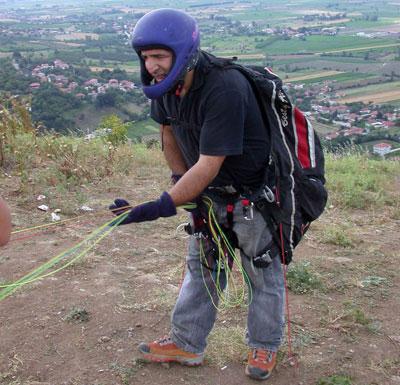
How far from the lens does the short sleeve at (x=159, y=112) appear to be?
2743 mm

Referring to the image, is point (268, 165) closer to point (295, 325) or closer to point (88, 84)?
point (295, 325)

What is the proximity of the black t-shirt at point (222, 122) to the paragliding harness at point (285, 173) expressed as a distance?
0.06 m

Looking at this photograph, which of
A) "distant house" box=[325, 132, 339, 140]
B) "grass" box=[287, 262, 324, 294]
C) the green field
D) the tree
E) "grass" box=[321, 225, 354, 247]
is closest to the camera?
"grass" box=[287, 262, 324, 294]

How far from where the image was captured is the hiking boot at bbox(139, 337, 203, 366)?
10.5 ft

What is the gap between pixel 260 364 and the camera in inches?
122

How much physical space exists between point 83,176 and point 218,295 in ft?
11.5

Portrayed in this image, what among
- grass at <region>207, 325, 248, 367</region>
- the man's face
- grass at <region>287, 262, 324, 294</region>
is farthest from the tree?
the man's face

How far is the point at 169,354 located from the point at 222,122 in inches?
60.9

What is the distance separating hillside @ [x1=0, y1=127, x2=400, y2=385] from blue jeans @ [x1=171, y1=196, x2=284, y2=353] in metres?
0.23

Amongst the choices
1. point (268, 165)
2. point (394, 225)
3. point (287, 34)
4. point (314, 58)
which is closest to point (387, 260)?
point (394, 225)

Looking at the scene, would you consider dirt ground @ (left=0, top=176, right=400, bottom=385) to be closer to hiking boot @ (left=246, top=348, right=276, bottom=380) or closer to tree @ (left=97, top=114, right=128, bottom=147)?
hiking boot @ (left=246, top=348, right=276, bottom=380)

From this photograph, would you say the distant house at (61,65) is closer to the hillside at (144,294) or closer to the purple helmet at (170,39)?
the hillside at (144,294)

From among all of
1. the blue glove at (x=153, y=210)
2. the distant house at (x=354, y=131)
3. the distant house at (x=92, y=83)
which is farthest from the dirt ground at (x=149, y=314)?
the distant house at (x=92, y=83)

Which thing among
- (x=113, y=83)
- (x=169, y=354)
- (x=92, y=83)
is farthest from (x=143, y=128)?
(x=169, y=354)
